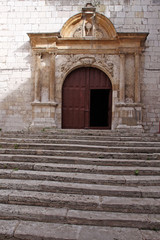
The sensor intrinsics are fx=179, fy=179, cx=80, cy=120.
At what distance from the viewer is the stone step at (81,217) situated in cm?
243

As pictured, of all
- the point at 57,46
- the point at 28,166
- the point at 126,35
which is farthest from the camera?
the point at 57,46

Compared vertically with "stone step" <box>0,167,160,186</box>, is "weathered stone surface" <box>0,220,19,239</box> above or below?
below

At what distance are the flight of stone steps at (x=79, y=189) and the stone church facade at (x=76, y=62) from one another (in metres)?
2.38

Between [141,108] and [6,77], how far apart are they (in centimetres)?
546

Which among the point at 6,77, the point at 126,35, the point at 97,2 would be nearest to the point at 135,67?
the point at 126,35

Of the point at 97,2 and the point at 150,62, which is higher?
the point at 97,2

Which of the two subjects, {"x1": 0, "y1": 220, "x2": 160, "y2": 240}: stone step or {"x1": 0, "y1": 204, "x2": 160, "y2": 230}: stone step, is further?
{"x1": 0, "y1": 204, "x2": 160, "y2": 230}: stone step

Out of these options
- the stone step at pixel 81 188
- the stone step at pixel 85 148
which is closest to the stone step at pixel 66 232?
the stone step at pixel 81 188

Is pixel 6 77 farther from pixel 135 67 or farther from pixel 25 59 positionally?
pixel 135 67

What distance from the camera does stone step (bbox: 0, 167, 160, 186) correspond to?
322 cm

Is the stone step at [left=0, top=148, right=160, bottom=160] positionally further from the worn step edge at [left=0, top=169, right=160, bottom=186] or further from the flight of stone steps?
the worn step edge at [left=0, top=169, right=160, bottom=186]

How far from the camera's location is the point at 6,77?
720cm

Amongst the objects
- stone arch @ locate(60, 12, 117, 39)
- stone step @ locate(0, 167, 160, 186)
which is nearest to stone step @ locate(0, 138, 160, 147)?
stone step @ locate(0, 167, 160, 186)

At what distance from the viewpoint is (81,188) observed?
118 inches
